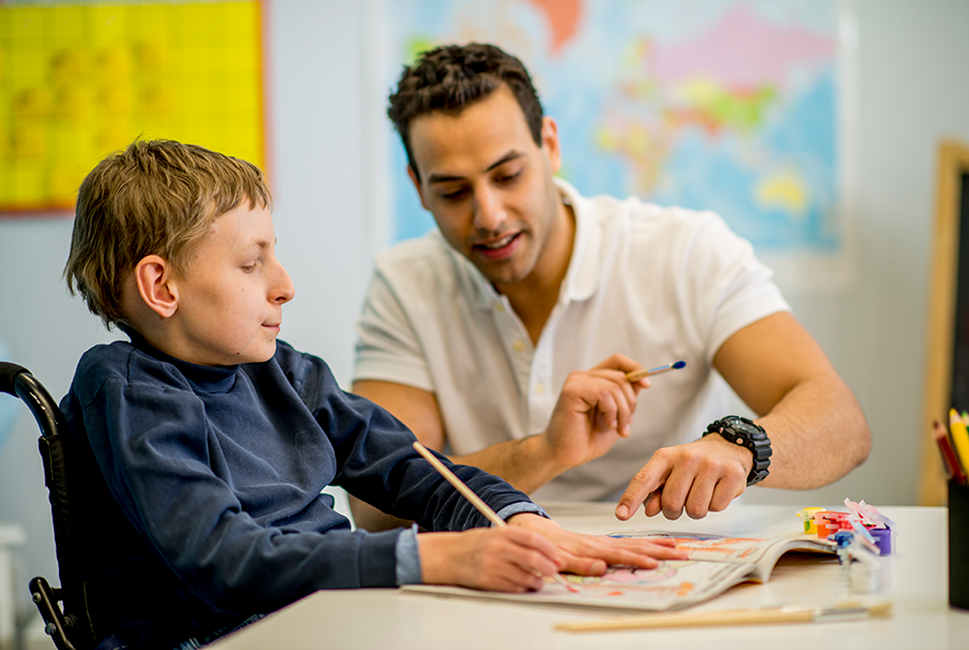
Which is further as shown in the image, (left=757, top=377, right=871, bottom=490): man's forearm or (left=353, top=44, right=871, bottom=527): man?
(left=353, top=44, right=871, bottom=527): man

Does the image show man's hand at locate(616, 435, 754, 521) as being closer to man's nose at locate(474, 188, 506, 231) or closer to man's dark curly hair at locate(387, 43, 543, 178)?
man's nose at locate(474, 188, 506, 231)

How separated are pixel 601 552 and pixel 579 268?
0.92 metres

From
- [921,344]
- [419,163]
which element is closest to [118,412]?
[419,163]

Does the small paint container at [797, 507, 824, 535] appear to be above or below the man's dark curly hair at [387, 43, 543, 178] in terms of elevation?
below

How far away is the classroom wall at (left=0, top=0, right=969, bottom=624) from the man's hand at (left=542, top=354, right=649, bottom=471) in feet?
4.60

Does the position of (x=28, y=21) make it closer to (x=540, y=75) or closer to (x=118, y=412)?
(x=540, y=75)

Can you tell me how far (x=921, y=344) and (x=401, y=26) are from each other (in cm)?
190

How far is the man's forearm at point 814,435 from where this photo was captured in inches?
46.0

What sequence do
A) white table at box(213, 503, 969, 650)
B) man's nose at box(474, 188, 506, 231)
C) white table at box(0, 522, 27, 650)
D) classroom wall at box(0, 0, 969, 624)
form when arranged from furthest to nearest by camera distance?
classroom wall at box(0, 0, 969, 624) < white table at box(0, 522, 27, 650) < man's nose at box(474, 188, 506, 231) < white table at box(213, 503, 969, 650)

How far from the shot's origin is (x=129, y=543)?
0.87m

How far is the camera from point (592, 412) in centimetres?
123

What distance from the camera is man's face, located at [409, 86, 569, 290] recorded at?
1449mm

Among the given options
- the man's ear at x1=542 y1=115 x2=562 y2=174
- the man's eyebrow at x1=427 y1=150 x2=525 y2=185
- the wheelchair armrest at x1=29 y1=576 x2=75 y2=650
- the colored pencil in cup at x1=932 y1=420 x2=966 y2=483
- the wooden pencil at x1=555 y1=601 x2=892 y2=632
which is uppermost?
the man's ear at x1=542 y1=115 x2=562 y2=174

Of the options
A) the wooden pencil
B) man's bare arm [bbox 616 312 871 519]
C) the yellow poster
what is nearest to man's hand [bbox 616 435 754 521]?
man's bare arm [bbox 616 312 871 519]
